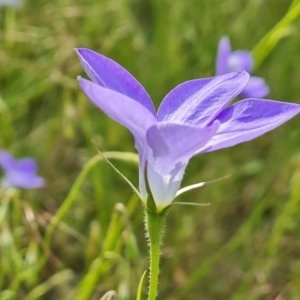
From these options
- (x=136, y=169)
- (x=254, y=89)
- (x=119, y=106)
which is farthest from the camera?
(x=136, y=169)

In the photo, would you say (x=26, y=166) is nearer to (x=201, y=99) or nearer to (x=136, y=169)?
(x=136, y=169)

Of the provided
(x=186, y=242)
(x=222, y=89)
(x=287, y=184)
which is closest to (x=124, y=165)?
(x=186, y=242)

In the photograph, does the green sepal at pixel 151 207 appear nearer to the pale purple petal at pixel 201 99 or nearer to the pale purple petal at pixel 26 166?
the pale purple petal at pixel 201 99

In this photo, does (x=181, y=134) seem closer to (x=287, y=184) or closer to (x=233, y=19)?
(x=287, y=184)

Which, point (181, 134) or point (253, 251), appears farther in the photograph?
point (253, 251)

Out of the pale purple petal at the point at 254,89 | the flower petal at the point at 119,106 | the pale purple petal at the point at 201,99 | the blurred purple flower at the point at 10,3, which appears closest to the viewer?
the flower petal at the point at 119,106

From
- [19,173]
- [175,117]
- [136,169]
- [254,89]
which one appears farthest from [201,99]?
[136,169]

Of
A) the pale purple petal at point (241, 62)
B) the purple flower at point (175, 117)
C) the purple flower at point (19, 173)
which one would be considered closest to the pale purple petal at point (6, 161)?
the purple flower at point (19, 173)
